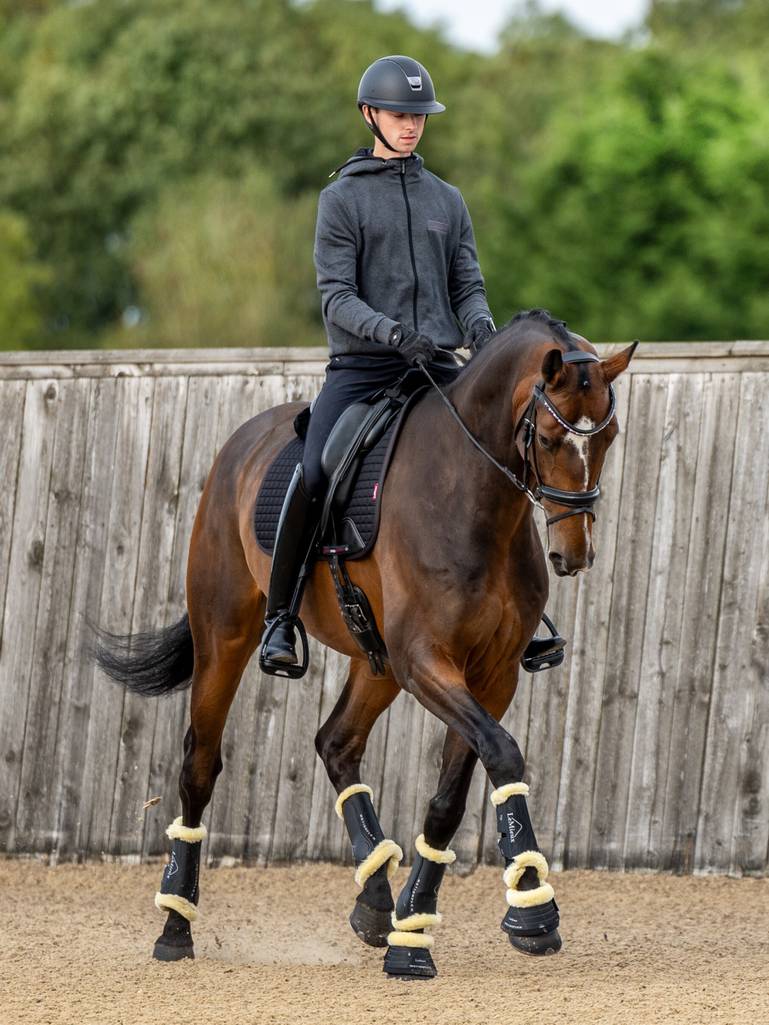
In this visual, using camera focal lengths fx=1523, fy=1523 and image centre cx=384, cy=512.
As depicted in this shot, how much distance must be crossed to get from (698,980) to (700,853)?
2352 mm

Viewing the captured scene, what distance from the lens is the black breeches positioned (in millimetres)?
5934

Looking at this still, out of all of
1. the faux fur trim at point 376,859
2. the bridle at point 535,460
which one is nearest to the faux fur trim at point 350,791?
the faux fur trim at point 376,859

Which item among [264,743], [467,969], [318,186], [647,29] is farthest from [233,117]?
[467,969]

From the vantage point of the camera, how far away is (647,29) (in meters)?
46.8

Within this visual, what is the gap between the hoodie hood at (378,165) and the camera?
5984 millimetres

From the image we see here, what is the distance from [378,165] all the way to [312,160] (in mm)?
37050

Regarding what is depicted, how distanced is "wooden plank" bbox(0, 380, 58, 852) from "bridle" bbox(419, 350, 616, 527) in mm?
4088

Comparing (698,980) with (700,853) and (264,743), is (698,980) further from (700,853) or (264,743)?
(264,743)

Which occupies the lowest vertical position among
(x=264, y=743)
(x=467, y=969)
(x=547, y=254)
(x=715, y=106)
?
(x=467, y=969)

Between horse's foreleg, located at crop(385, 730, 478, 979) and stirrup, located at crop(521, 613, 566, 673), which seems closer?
horse's foreleg, located at crop(385, 730, 478, 979)

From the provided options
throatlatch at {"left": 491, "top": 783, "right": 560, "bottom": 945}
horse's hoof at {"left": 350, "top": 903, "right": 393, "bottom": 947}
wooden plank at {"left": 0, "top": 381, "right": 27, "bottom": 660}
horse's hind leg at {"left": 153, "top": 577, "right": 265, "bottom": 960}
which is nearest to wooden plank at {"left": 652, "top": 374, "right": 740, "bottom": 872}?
horse's hoof at {"left": 350, "top": 903, "right": 393, "bottom": 947}

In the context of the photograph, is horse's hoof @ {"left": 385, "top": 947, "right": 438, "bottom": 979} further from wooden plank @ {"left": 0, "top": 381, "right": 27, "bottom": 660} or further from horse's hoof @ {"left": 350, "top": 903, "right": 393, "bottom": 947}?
wooden plank @ {"left": 0, "top": 381, "right": 27, "bottom": 660}

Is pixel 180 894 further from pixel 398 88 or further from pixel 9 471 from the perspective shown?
pixel 398 88

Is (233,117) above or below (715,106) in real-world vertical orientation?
above
